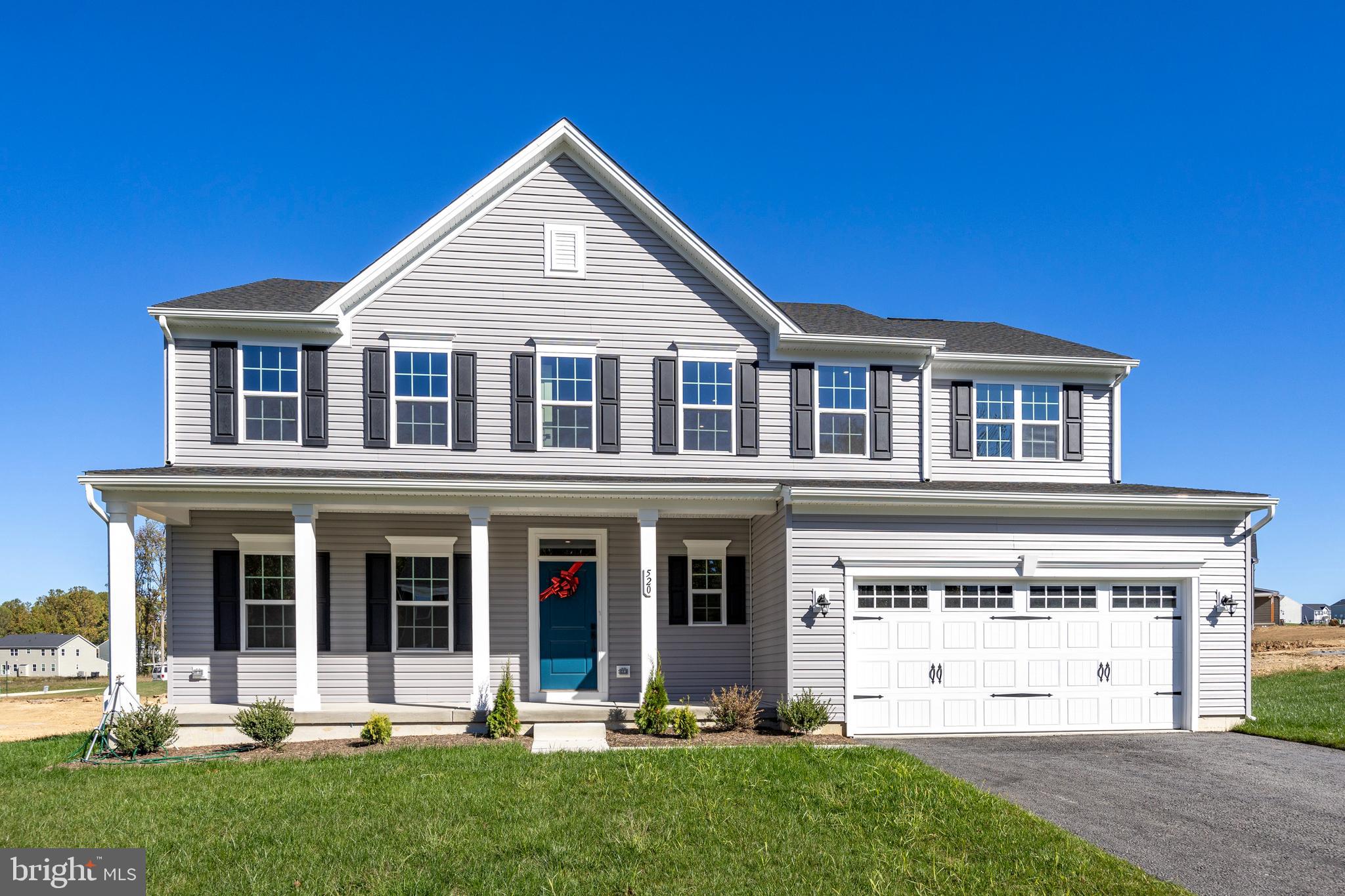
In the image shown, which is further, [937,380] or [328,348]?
[937,380]

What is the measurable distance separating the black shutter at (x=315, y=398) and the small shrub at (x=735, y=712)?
7.07 meters

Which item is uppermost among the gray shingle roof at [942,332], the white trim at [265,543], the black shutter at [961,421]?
the gray shingle roof at [942,332]

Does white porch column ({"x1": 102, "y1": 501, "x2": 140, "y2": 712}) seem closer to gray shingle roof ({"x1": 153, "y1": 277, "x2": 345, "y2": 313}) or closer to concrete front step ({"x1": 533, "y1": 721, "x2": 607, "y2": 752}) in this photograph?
gray shingle roof ({"x1": 153, "y1": 277, "x2": 345, "y2": 313})

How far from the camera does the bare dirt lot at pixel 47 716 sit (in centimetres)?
1677

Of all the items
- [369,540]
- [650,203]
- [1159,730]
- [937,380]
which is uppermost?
[650,203]

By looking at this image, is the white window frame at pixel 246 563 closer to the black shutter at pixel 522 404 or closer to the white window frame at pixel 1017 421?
the black shutter at pixel 522 404

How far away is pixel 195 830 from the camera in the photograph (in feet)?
25.9

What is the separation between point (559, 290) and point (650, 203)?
2.00 m

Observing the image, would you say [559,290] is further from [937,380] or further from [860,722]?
[860,722]

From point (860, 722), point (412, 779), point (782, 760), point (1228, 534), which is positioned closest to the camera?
point (412, 779)

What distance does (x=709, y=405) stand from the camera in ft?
49.8

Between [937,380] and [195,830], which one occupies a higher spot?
[937,380]

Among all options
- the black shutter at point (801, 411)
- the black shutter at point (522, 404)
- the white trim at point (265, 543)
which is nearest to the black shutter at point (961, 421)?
the black shutter at point (801, 411)

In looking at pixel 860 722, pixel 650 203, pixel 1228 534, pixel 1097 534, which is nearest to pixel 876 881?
pixel 860 722
